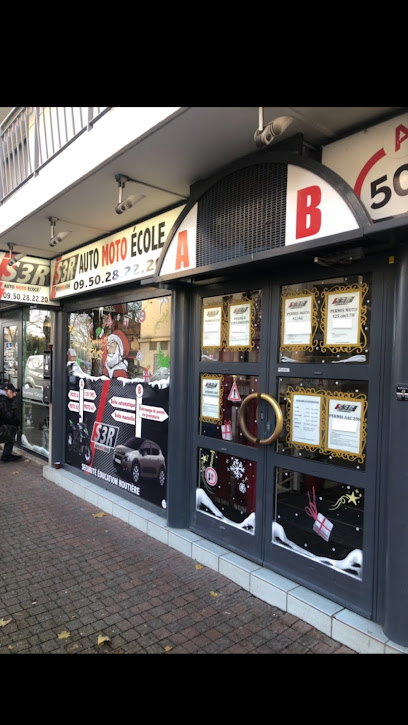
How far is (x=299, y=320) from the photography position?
3453mm

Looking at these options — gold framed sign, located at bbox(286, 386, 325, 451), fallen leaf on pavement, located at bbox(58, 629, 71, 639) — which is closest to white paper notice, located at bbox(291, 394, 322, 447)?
gold framed sign, located at bbox(286, 386, 325, 451)

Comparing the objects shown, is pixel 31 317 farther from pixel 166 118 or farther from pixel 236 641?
pixel 236 641

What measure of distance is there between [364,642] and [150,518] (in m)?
2.64

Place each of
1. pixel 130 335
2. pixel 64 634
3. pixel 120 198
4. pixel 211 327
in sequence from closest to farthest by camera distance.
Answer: pixel 64 634
pixel 120 198
pixel 211 327
pixel 130 335

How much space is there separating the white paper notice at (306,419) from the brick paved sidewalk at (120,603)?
1322 mm

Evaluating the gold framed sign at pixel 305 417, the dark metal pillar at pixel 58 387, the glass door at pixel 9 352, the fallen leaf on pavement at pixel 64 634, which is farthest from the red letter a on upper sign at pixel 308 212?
the glass door at pixel 9 352

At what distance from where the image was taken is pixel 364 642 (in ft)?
8.98

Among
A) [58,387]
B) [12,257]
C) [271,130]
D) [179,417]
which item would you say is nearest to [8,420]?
[58,387]

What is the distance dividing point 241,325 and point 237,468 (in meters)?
1.34

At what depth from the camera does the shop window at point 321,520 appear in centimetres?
302

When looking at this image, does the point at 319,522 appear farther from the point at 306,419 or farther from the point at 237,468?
the point at 237,468

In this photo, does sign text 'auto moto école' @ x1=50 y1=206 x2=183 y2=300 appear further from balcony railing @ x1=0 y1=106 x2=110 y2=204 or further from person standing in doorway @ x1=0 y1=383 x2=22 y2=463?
person standing in doorway @ x1=0 y1=383 x2=22 y2=463

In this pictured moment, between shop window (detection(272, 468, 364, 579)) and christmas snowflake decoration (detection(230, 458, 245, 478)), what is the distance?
17.7 inches

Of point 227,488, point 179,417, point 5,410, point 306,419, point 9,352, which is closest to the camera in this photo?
point 306,419
